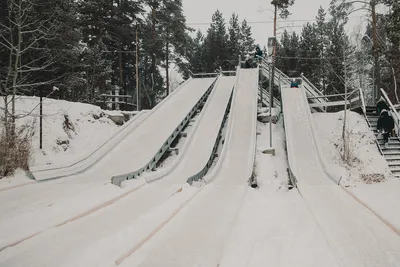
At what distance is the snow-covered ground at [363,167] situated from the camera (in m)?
6.42

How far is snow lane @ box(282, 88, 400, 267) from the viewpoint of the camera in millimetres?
4012

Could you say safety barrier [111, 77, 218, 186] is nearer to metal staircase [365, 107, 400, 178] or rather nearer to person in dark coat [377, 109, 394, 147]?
metal staircase [365, 107, 400, 178]

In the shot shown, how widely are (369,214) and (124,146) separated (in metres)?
8.61

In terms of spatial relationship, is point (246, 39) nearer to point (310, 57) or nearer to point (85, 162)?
point (310, 57)

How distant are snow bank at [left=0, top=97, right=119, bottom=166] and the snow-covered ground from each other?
8727 millimetres

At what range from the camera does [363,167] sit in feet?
33.2

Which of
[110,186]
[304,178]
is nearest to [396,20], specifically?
[304,178]

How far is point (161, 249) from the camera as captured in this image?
4.17 m

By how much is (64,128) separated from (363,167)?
1174 cm

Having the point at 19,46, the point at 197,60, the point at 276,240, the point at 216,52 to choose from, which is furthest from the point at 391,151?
the point at 197,60

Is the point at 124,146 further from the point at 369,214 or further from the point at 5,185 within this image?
the point at 369,214

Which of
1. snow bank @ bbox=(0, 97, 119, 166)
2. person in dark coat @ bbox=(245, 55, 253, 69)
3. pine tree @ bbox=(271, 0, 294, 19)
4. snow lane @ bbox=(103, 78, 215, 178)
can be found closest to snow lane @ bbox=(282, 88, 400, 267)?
snow lane @ bbox=(103, 78, 215, 178)

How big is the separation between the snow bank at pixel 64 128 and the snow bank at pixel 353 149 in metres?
8.94

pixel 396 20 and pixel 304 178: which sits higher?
pixel 396 20
